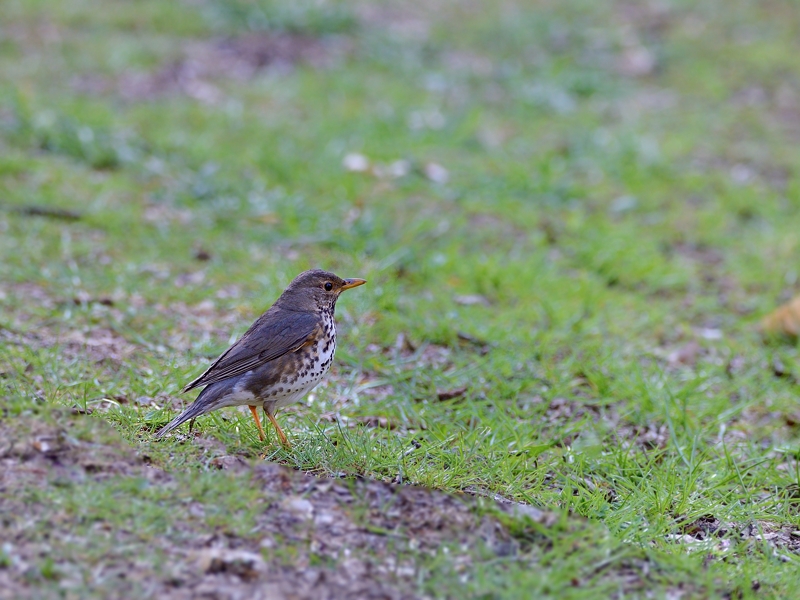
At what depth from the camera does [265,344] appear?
4.38 m

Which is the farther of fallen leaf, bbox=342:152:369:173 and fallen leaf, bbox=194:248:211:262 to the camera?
fallen leaf, bbox=342:152:369:173

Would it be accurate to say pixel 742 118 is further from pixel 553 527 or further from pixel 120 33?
pixel 553 527

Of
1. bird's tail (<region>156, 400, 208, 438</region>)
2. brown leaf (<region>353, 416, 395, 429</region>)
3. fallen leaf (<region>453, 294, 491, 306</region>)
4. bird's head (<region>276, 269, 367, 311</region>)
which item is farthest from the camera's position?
fallen leaf (<region>453, 294, 491, 306</region>)

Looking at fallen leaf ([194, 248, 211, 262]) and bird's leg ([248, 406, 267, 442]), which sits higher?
fallen leaf ([194, 248, 211, 262])

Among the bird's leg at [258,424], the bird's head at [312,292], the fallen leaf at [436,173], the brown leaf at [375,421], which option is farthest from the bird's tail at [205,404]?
the fallen leaf at [436,173]

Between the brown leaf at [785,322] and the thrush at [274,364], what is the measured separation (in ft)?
10.9

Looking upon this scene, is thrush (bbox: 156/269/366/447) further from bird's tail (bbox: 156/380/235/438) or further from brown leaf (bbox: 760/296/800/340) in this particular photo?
brown leaf (bbox: 760/296/800/340)

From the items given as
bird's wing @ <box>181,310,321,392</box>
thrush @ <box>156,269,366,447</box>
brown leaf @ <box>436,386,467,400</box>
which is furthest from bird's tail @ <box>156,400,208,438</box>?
brown leaf @ <box>436,386,467,400</box>

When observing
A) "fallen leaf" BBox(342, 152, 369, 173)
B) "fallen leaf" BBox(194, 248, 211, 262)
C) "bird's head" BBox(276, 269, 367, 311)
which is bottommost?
"fallen leaf" BBox(194, 248, 211, 262)

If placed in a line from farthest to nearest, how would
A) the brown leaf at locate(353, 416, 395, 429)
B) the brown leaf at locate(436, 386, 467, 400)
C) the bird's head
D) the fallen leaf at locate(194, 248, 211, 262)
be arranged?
the fallen leaf at locate(194, 248, 211, 262) → the brown leaf at locate(436, 386, 467, 400) → the brown leaf at locate(353, 416, 395, 429) → the bird's head

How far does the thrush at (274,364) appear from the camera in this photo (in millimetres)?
4168

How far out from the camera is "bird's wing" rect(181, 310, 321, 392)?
4.29 m

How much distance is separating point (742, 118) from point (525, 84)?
2364 millimetres

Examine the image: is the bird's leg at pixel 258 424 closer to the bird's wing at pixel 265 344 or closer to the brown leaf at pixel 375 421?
the bird's wing at pixel 265 344
